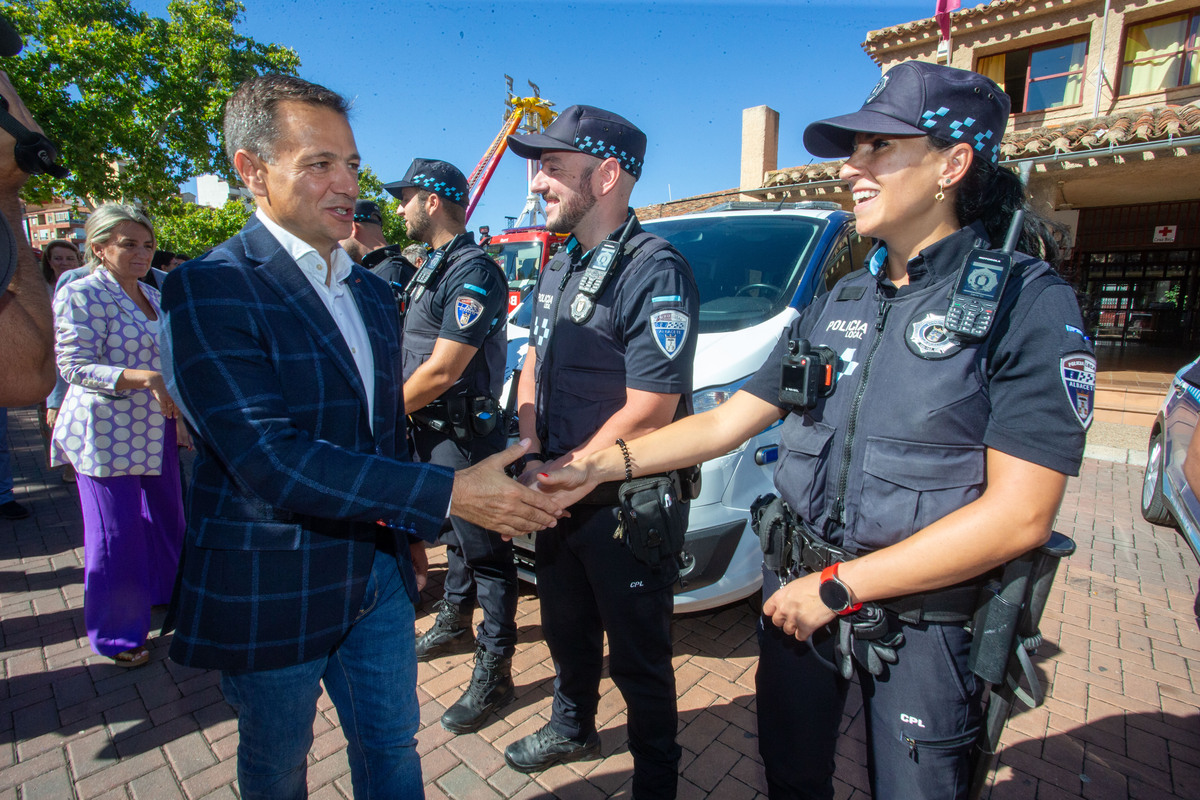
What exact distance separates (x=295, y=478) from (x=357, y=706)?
2.44ft

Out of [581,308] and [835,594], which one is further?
[581,308]

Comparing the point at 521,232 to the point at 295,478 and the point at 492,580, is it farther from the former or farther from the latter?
the point at 295,478

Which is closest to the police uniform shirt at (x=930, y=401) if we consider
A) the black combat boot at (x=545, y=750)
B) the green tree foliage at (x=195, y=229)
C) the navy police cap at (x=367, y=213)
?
the black combat boot at (x=545, y=750)

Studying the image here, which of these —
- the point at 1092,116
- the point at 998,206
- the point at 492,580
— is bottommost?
the point at 492,580

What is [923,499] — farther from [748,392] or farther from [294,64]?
[294,64]

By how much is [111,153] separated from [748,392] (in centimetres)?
2197

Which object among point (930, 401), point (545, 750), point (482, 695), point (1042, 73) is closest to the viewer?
point (930, 401)

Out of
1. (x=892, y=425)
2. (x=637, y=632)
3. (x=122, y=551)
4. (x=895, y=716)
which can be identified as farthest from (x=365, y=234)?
(x=895, y=716)

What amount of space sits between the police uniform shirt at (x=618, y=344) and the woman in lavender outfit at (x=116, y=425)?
1.94 metres

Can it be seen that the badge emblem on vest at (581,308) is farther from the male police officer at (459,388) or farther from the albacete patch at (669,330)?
the male police officer at (459,388)

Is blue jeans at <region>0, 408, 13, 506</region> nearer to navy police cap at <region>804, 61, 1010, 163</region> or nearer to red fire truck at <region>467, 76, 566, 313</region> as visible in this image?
red fire truck at <region>467, 76, 566, 313</region>

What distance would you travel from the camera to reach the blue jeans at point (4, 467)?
5066 millimetres

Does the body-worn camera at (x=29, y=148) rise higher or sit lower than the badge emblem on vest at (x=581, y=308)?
higher

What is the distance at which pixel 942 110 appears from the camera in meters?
1.43
